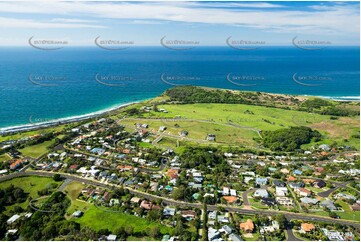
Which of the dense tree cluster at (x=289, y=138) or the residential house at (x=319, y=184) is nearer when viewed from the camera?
the residential house at (x=319, y=184)

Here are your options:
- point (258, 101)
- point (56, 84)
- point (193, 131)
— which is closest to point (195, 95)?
point (258, 101)

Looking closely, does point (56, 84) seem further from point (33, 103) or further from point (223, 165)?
point (223, 165)

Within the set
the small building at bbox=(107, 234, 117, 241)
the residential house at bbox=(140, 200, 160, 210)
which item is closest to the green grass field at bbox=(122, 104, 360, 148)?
the residential house at bbox=(140, 200, 160, 210)

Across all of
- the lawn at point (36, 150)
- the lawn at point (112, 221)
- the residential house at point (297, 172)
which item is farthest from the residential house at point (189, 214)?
the lawn at point (36, 150)

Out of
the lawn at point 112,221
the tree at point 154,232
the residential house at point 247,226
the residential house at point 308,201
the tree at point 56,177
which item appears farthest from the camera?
the tree at point 56,177

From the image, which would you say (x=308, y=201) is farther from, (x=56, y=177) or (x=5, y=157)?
(x=5, y=157)

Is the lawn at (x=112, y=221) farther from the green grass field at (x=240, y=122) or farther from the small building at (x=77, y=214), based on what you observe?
the green grass field at (x=240, y=122)
